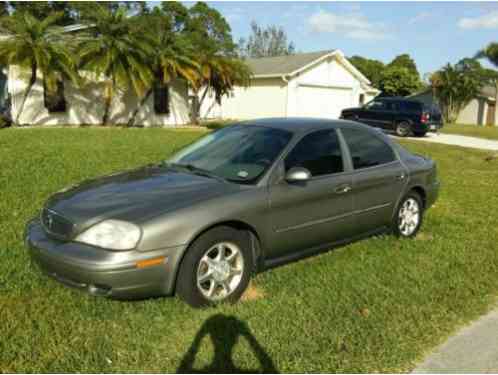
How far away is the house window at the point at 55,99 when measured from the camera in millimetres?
18172

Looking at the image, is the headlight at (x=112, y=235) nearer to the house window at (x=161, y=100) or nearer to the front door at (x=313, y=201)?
the front door at (x=313, y=201)

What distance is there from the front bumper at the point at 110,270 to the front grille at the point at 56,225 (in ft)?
0.24

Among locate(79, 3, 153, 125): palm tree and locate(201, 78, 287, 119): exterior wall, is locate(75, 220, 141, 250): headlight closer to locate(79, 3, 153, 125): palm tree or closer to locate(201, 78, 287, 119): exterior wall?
locate(79, 3, 153, 125): palm tree

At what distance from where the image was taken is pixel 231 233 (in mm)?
3660

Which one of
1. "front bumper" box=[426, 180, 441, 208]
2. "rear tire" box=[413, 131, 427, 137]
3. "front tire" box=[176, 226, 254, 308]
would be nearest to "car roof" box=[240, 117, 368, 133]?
"front tire" box=[176, 226, 254, 308]

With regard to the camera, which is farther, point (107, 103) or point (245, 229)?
point (107, 103)

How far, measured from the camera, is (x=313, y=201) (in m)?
4.22

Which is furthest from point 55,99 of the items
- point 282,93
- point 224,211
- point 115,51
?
point 224,211

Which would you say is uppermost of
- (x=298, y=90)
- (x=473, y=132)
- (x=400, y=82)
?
(x=400, y=82)

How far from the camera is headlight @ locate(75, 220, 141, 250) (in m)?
3.21

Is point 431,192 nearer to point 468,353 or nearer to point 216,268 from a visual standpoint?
point 468,353

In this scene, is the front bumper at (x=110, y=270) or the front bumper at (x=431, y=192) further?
the front bumper at (x=431, y=192)

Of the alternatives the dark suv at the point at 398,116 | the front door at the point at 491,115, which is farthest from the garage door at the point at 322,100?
the front door at the point at 491,115

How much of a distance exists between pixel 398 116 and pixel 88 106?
1360 cm
